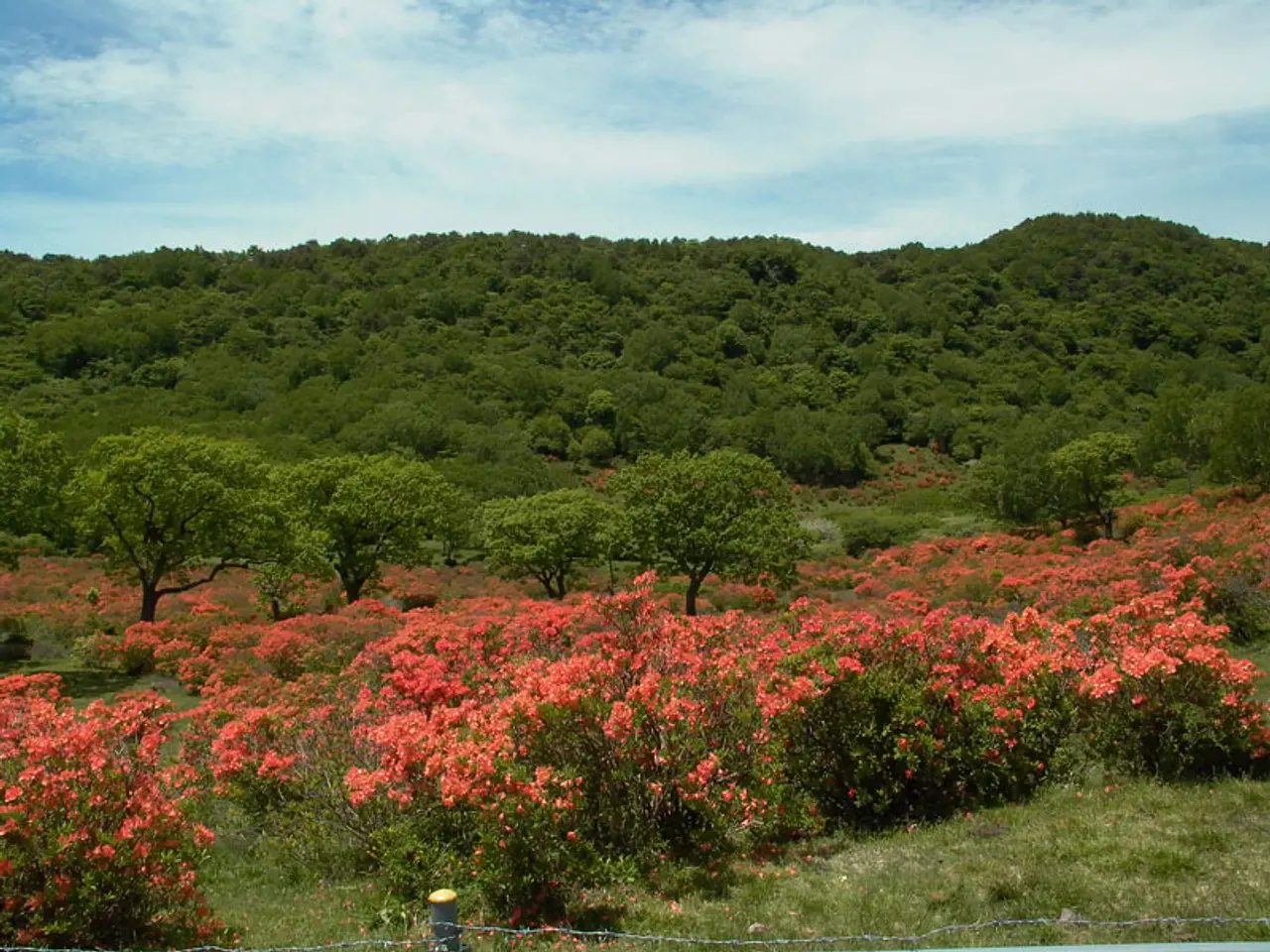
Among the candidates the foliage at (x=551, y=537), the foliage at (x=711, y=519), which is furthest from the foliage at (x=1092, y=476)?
the foliage at (x=551, y=537)

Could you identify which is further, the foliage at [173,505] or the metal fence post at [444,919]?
the foliage at [173,505]

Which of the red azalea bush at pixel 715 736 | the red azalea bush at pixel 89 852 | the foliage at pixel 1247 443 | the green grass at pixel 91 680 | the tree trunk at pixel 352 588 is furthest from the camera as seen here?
the foliage at pixel 1247 443

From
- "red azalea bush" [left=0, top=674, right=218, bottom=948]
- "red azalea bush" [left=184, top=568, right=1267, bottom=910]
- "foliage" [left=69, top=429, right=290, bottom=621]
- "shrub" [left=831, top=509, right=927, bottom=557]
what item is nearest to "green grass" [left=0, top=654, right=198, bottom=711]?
"foliage" [left=69, top=429, right=290, bottom=621]

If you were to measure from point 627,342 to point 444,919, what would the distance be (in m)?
110

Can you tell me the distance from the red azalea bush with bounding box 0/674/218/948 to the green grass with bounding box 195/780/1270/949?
700mm

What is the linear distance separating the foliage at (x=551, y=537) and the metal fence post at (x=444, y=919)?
2930cm

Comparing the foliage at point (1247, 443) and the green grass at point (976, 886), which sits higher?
the foliage at point (1247, 443)

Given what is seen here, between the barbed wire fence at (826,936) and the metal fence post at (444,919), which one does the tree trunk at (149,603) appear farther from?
the metal fence post at (444,919)

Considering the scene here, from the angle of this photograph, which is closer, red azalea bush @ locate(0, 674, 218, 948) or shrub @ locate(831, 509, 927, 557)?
red azalea bush @ locate(0, 674, 218, 948)

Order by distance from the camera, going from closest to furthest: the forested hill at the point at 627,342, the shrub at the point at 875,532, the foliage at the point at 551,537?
1. the foliage at the point at 551,537
2. the shrub at the point at 875,532
3. the forested hill at the point at 627,342

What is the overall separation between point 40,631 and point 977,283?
124039 millimetres

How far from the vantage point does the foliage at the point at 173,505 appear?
80.2 ft

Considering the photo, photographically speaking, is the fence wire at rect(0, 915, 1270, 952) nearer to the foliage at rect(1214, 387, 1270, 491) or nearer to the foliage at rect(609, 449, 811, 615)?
the foliage at rect(609, 449, 811, 615)

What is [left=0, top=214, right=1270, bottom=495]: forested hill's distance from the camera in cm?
8250
